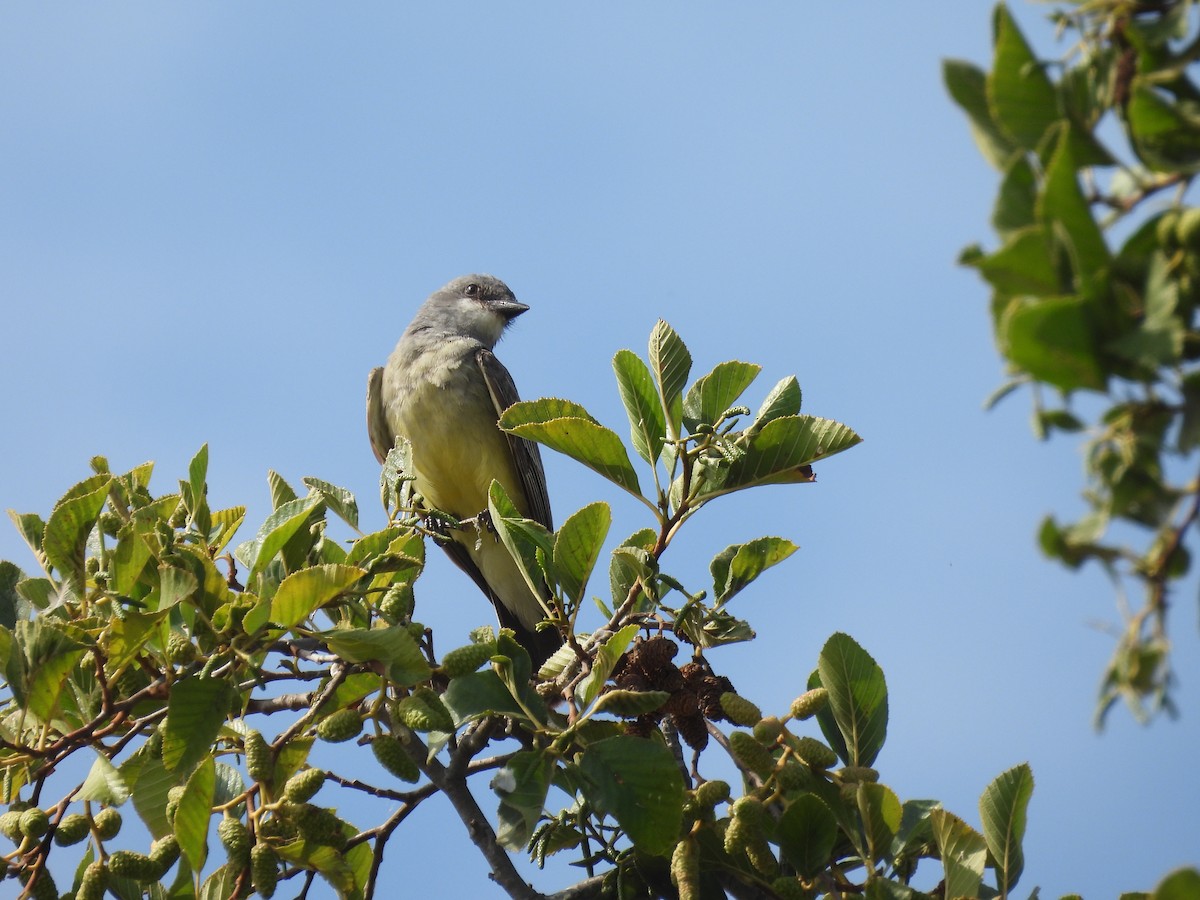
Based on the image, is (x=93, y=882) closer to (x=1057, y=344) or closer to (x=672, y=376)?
(x=672, y=376)

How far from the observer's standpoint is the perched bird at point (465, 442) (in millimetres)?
7434

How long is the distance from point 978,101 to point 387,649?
1651 mm

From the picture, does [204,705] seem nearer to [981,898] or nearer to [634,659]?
[634,659]

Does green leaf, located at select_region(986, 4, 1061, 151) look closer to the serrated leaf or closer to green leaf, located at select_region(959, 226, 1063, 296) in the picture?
green leaf, located at select_region(959, 226, 1063, 296)

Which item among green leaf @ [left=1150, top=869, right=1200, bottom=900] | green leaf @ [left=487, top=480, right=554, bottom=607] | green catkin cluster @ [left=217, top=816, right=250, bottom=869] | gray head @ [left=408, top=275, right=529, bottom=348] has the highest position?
gray head @ [left=408, top=275, right=529, bottom=348]

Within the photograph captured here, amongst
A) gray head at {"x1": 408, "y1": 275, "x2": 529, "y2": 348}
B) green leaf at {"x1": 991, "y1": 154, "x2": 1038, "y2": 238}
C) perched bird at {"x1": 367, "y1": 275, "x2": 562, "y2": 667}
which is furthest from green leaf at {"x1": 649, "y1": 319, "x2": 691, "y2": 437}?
gray head at {"x1": 408, "y1": 275, "x2": 529, "y2": 348}

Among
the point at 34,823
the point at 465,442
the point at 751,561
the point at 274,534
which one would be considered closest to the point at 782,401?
the point at 751,561

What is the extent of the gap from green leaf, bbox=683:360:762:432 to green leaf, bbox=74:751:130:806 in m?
1.66

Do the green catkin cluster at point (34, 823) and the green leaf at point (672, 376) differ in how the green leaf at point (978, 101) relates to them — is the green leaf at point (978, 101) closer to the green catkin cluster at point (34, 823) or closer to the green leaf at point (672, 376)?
the green leaf at point (672, 376)

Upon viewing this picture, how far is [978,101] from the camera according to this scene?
1.64 meters

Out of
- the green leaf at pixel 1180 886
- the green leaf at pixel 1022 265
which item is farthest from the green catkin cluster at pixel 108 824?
the green leaf at pixel 1022 265

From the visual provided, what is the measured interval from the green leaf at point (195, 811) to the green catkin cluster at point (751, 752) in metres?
1.14

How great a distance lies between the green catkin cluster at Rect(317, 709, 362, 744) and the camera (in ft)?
8.64

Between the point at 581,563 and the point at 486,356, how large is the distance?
487 cm
